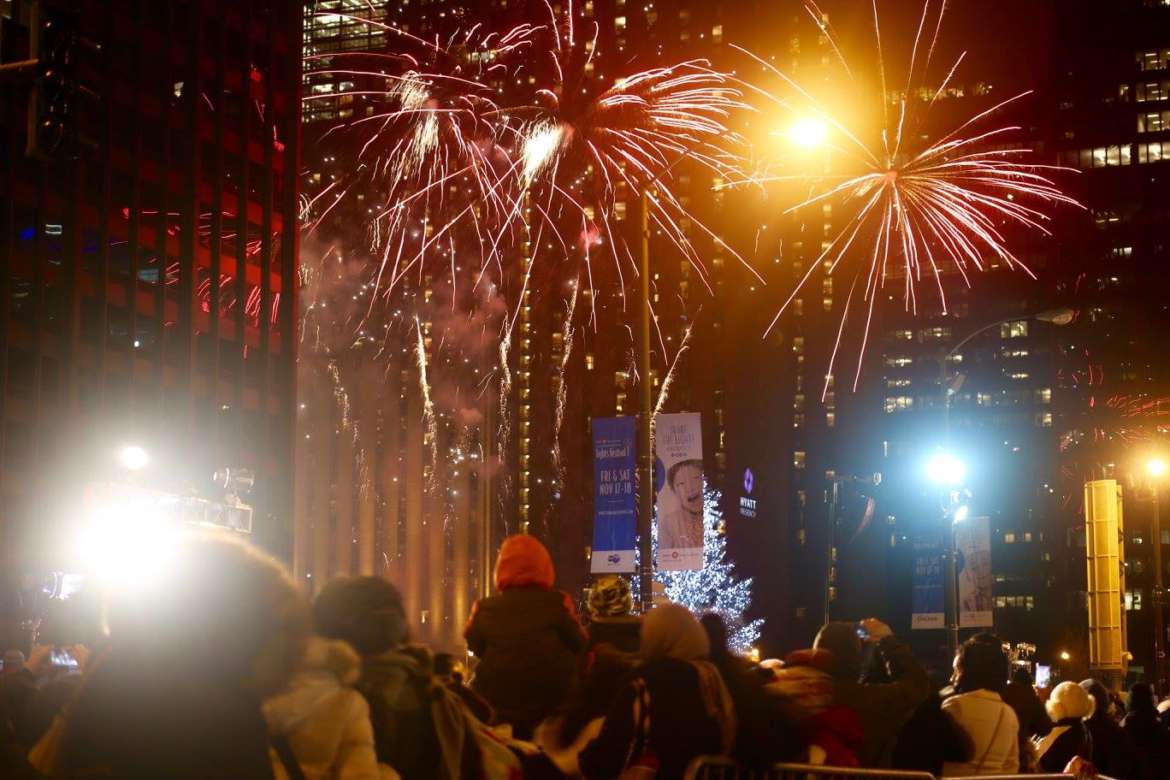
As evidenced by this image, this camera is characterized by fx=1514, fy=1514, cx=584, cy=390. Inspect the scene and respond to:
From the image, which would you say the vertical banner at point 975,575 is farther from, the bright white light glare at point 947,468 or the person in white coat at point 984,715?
the person in white coat at point 984,715

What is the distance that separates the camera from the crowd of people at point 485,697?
3648 millimetres

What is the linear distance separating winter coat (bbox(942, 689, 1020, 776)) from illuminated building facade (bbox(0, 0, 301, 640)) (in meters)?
44.0

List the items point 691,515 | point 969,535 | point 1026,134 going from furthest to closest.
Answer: point 1026,134 → point 969,535 → point 691,515

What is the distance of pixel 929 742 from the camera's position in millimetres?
7988

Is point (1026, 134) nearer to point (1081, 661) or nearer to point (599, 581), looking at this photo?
point (1081, 661)

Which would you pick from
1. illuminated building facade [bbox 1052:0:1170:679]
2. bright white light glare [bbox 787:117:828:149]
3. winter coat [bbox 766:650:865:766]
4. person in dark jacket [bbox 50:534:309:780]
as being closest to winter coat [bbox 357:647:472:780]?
person in dark jacket [bbox 50:534:309:780]

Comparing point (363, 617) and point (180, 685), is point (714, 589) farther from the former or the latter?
point (180, 685)

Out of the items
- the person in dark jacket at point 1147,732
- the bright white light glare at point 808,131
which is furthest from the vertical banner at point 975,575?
the person in dark jacket at point 1147,732

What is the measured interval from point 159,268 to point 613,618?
5549 cm

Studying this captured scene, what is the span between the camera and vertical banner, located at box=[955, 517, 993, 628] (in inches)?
1033

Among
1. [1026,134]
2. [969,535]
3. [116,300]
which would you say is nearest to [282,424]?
[116,300]

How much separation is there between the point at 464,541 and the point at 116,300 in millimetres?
56704

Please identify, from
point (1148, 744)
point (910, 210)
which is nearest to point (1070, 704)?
point (1148, 744)

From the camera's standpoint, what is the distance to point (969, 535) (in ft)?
88.6
